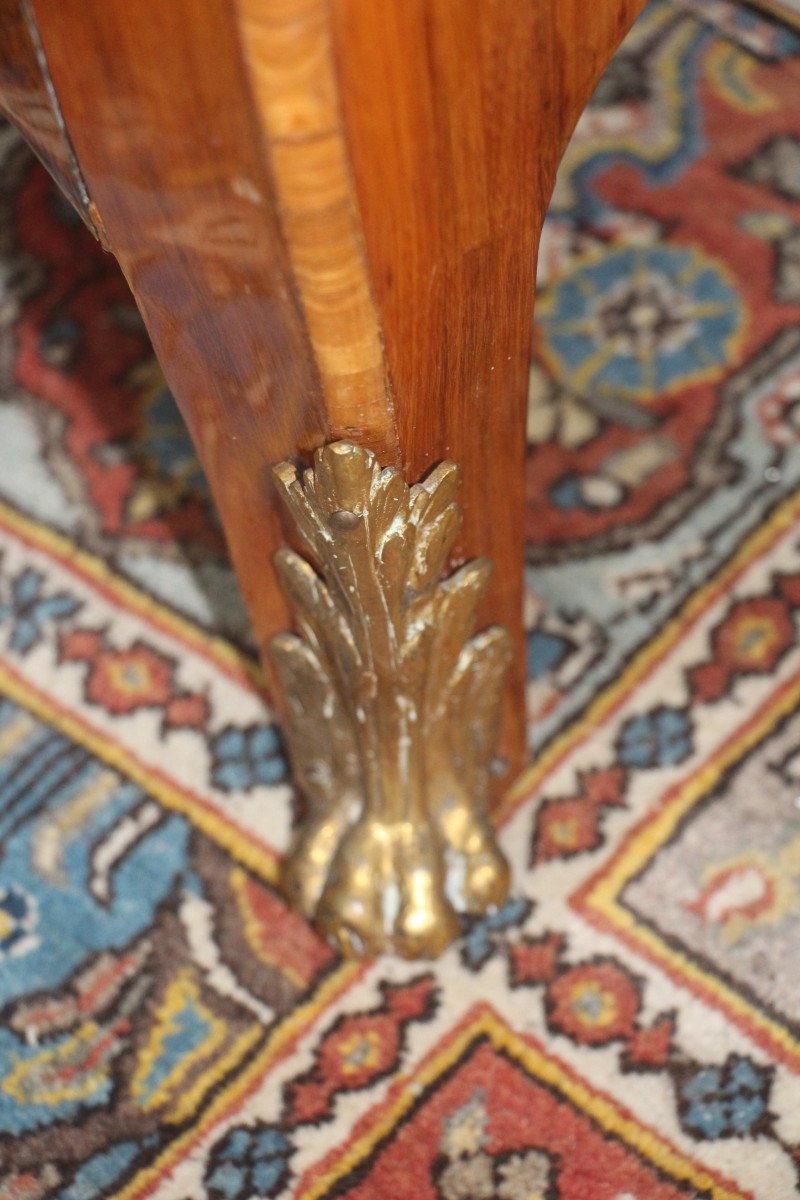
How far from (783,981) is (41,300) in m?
0.85

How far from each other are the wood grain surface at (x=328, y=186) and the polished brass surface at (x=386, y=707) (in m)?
0.03

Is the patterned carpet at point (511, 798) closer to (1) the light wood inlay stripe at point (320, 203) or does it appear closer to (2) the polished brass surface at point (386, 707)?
(2) the polished brass surface at point (386, 707)

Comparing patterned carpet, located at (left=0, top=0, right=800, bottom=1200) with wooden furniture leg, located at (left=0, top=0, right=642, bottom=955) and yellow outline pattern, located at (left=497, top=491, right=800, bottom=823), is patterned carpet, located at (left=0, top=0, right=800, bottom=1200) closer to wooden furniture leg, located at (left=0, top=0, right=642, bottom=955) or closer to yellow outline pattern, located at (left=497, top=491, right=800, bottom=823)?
yellow outline pattern, located at (left=497, top=491, right=800, bottom=823)

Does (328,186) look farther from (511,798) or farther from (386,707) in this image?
(511,798)

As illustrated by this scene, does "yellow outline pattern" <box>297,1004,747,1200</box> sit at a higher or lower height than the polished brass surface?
lower

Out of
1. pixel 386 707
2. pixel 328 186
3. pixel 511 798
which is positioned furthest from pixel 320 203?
pixel 511 798

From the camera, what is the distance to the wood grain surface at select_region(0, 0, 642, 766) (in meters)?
0.47

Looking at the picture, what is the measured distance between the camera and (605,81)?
1.33 metres

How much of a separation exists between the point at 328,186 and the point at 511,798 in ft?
1.73

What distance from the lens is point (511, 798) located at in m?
0.92

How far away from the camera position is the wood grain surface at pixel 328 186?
47 centimetres

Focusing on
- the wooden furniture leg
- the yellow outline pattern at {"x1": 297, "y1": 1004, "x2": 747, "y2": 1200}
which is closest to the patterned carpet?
the yellow outline pattern at {"x1": 297, "y1": 1004, "x2": 747, "y2": 1200}

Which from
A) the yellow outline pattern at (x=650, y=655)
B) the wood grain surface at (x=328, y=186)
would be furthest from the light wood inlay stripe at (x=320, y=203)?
the yellow outline pattern at (x=650, y=655)

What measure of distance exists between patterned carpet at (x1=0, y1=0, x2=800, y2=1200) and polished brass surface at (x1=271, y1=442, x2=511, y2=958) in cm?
5
